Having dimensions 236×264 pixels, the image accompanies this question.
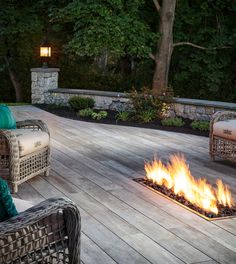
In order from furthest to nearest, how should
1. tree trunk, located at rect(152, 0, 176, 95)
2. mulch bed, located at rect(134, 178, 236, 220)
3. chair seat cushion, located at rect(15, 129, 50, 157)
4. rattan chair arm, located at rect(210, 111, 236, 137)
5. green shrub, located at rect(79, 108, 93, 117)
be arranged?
1. tree trunk, located at rect(152, 0, 176, 95)
2. green shrub, located at rect(79, 108, 93, 117)
3. rattan chair arm, located at rect(210, 111, 236, 137)
4. chair seat cushion, located at rect(15, 129, 50, 157)
5. mulch bed, located at rect(134, 178, 236, 220)

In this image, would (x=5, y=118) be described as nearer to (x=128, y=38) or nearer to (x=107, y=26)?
(x=107, y=26)

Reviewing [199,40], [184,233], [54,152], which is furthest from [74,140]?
[199,40]

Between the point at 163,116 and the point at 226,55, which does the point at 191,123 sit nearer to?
the point at 163,116

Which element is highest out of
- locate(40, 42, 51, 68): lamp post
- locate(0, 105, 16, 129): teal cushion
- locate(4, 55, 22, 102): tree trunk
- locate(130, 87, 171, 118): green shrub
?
locate(40, 42, 51, 68): lamp post

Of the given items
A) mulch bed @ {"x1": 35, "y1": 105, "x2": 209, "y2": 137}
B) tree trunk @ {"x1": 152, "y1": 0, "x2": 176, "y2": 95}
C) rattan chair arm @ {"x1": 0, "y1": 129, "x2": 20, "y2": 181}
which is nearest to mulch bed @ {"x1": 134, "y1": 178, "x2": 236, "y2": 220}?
rattan chair arm @ {"x1": 0, "y1": 129, "x2": 20, "y2": 181}

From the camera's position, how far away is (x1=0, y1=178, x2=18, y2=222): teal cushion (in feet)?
8.37

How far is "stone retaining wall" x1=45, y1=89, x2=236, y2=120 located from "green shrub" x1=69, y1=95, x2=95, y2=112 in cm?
32

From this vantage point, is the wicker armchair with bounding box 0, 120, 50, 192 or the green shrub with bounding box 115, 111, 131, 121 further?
the green shrub with bounding box 115, 111, 131, 121

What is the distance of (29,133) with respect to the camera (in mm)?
5535

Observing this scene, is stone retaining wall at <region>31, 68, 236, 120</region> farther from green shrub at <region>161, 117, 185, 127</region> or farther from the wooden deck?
the wooden deck

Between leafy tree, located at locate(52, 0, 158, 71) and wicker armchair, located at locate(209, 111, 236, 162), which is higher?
leafy tree, located at locate(52, 0, 158, 71)

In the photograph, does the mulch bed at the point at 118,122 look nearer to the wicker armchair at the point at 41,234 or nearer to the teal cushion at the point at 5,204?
the wicker armchair at the point at 41,234

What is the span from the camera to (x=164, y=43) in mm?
12438

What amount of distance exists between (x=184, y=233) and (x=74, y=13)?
803cm
